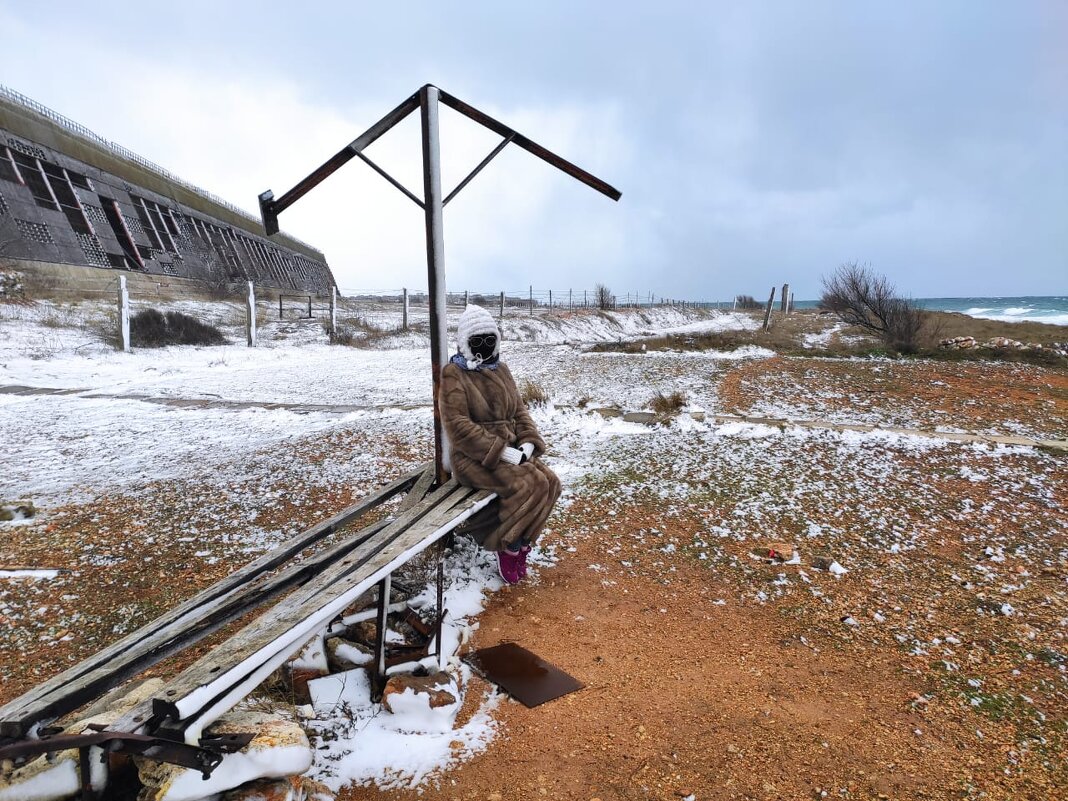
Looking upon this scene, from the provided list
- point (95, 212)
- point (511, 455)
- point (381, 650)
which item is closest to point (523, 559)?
point (511, 455)

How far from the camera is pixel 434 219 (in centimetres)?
350

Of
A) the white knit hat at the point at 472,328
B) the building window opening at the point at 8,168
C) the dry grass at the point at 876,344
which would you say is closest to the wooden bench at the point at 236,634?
the white knit hat at the point at 472,328

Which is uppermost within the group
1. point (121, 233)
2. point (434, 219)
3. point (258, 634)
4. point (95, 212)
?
point (95, 212)

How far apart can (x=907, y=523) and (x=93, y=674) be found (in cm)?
508

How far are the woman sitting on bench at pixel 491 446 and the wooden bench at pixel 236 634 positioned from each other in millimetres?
194

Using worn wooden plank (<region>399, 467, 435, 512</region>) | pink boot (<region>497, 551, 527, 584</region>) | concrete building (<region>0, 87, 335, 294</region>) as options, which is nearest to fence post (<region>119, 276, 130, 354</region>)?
concrete building (<region>0, 87, 335, 294</region>)

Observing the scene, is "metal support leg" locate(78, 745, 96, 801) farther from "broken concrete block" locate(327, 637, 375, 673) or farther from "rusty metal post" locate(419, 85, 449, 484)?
"rusty metal post" locate(419, 85, 449, 484)

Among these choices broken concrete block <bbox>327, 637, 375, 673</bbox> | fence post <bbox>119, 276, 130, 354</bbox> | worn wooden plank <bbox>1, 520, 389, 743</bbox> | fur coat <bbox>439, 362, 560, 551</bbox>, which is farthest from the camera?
fence post <bbox>119, 276, 130, 354</bbox>

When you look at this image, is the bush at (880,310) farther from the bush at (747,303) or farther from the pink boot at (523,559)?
the bush at (747,303)

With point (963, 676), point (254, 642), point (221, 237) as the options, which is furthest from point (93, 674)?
point (221, 237)

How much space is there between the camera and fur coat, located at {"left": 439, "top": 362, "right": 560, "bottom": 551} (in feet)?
10.8

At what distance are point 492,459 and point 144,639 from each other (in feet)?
5.85

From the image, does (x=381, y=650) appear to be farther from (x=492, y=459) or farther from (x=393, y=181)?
(x=393, y=181)

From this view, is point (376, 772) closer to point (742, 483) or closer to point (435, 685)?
point (435, 685)
